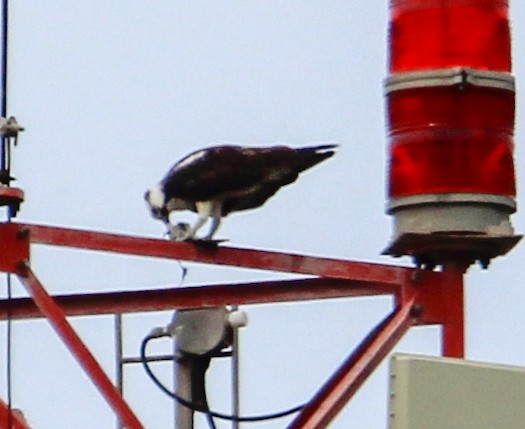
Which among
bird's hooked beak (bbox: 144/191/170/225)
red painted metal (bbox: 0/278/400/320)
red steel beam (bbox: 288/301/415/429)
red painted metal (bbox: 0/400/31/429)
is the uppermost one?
bird's hooked beak (bbox: 144/191/170/225)

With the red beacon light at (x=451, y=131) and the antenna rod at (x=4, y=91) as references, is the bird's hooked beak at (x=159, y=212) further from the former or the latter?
the red beacon light at (x=451, y=131)

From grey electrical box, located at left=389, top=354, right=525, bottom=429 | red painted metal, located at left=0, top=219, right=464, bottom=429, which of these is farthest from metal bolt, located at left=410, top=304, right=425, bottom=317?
grey electrical box, located at left=389, top=354, right=525, bottom=429

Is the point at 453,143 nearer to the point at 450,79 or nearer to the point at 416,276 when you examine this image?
the point at 450,79

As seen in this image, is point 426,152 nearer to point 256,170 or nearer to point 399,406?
point 256,170

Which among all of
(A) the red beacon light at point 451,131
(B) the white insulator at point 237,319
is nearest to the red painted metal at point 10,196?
(B) the white insulator at point 237,319

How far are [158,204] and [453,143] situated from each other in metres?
1.46

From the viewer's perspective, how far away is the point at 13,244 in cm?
1454

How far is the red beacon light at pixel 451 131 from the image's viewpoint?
16.0 m

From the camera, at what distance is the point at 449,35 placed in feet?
52.7

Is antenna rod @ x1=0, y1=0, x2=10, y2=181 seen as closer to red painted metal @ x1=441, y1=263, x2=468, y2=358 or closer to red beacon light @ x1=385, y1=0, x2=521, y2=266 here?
red beacon light @ x1=385, y1=0, x2=521, y2=266

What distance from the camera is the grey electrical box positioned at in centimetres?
1426

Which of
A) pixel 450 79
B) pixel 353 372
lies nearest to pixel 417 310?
pixel 353 372

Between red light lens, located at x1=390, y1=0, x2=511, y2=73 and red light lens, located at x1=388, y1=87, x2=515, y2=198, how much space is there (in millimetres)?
147

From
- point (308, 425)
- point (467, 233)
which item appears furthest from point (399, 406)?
point (467, 233)
